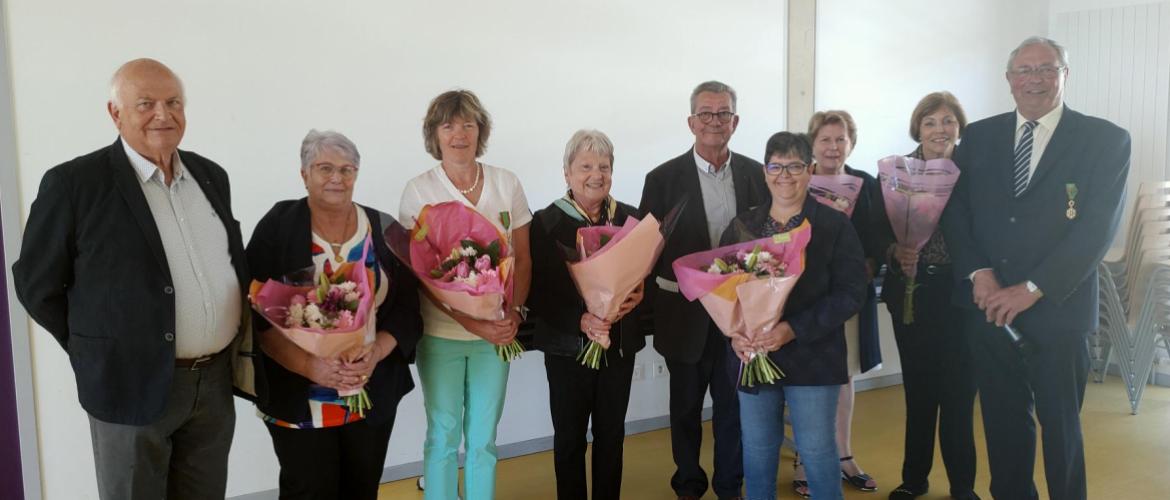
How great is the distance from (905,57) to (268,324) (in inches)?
174

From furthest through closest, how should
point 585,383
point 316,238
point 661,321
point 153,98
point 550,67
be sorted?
point 550,67 → point 661,321 → point 585,383 → point 316,238 → point 153,98

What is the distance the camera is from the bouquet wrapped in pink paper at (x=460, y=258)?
88.4 inches

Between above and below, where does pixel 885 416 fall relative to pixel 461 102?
below

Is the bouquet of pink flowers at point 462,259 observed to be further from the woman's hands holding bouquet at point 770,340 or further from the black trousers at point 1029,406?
the black trousers at point 1029,406

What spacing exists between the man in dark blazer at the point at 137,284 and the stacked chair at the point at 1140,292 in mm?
5176

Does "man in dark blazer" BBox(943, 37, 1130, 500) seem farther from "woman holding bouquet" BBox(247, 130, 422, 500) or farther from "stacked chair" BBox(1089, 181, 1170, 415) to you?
"stacked chair" BBox(1089, 181, 1170, 415)

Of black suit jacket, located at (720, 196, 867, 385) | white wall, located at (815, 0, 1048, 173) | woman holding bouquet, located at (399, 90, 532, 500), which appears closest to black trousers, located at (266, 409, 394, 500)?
woman holding bouquet, located at (399, 90, 532, 500)

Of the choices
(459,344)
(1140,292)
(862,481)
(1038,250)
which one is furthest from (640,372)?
(1140,292)

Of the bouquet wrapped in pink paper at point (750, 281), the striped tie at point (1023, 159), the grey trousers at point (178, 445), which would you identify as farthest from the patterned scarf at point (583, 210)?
the striped tie at point (1023, 159)

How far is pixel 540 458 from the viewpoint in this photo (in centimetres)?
396

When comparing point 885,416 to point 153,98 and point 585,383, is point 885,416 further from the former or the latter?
point 153,98

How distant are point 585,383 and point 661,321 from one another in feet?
1.72

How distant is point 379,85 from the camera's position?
3.45 meters

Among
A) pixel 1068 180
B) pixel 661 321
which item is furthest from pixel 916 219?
pixel 661 321
